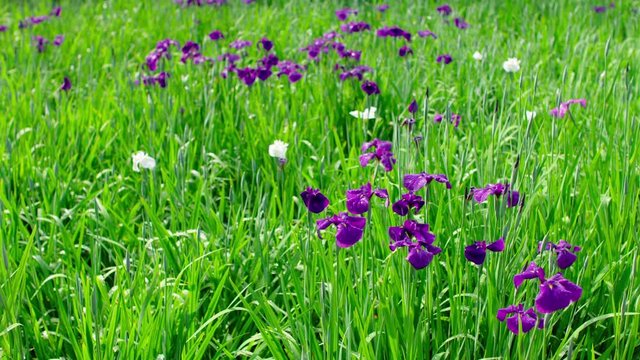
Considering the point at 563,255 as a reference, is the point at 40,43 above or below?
below

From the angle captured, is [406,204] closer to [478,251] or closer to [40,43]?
[478,251]

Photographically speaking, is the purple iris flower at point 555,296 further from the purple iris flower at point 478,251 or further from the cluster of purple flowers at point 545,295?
the purple iris flower at point 478,251

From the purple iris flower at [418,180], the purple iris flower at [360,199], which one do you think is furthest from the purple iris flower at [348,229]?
the purple iris flower at [418,180]

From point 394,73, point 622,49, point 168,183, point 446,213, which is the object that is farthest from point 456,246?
point 622,49

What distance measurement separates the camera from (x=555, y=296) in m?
1.23

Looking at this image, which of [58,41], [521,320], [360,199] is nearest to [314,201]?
[360,199]

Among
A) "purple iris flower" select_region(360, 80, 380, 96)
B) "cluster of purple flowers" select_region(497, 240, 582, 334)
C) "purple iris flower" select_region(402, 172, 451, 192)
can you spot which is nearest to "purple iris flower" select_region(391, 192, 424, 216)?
"purple iris flower" select_region(402, 172, 451, 192)

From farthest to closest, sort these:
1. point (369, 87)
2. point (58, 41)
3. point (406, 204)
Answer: point (58, 41) → point (369, 87) → point (406, 204)

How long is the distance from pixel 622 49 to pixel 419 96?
142 centimetres

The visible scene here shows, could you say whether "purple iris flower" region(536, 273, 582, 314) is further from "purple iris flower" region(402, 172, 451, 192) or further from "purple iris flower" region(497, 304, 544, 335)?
"purple iris flower" region(402, 172, 451, 192)

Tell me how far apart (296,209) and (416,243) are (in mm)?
1288

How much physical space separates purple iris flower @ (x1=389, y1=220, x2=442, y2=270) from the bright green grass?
12cm

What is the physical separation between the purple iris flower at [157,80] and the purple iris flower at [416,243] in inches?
80.3

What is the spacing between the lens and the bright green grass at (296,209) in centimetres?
164
